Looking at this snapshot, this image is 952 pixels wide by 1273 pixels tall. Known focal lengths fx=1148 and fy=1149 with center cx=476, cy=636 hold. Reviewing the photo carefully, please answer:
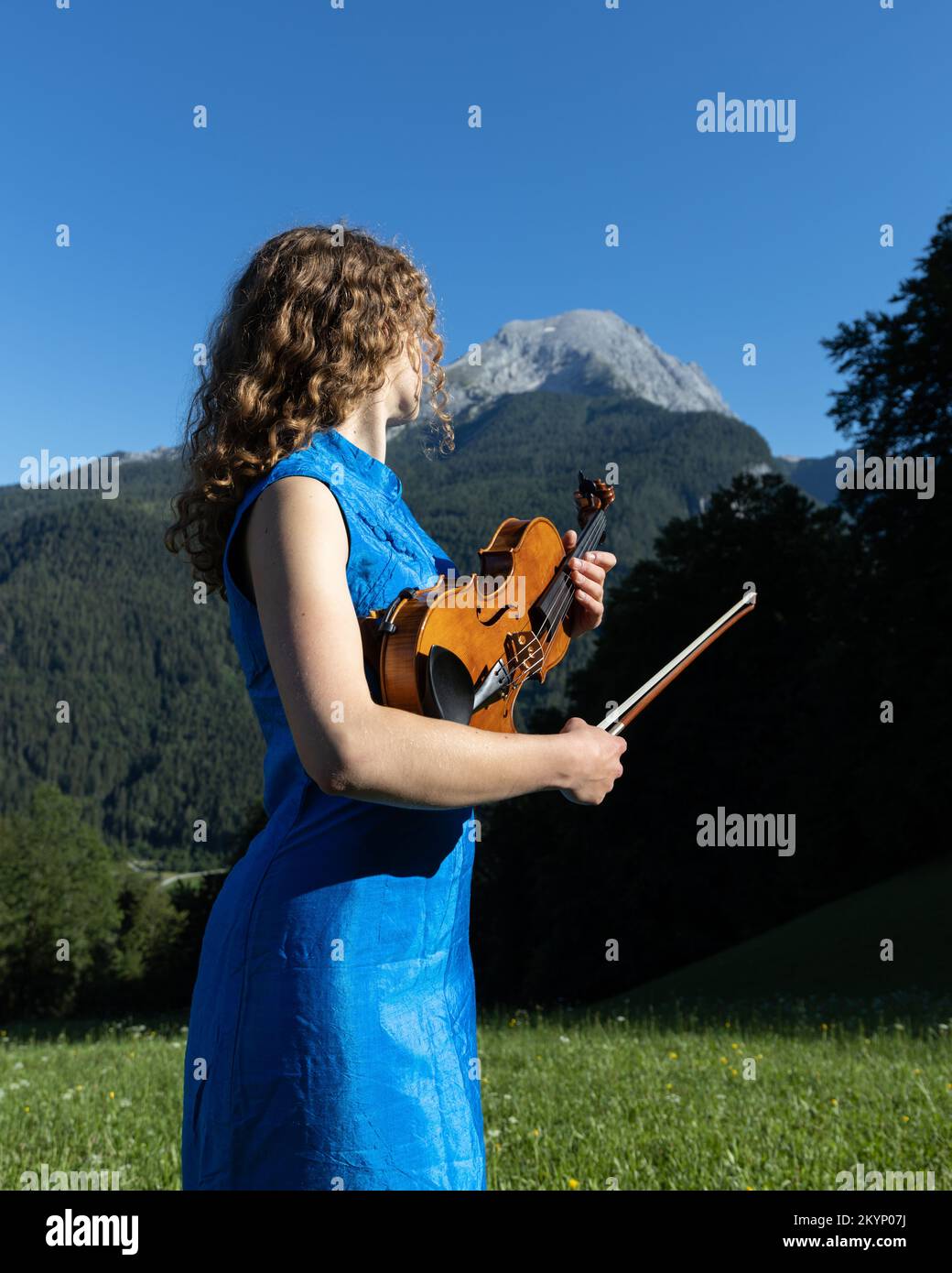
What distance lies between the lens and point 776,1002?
15273mm

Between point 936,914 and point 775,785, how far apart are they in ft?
33.3

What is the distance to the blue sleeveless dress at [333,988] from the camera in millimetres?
1708

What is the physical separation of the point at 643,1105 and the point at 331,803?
206 inches

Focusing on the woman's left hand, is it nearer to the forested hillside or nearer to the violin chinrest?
the violin chinrest

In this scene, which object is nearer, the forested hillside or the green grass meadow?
the green grass meadow

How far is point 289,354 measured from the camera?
1.96m

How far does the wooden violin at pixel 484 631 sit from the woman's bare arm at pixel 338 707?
7 cm

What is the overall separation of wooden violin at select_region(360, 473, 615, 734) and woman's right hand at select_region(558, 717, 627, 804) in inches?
6.3

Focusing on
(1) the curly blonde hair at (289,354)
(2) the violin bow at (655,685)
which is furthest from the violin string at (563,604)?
(1) the curly blonde hair at (289,354)

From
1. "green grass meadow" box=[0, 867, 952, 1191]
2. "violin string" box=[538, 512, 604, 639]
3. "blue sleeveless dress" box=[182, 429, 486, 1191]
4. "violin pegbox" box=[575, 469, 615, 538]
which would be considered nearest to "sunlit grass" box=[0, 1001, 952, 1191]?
"green grass meadow" box=[0, 867, 952, 1191]

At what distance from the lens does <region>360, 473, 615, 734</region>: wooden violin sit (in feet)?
5.63

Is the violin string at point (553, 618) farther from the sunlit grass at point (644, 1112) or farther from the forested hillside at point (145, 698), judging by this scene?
the forested hillside at point (145, 698)
